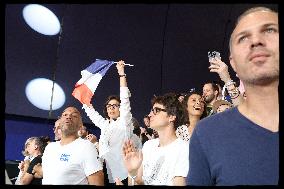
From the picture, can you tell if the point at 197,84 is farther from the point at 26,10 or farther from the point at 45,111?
the point at 26,10

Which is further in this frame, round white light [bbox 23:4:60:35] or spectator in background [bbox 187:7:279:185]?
round white light [bbox 23:4:60:35]

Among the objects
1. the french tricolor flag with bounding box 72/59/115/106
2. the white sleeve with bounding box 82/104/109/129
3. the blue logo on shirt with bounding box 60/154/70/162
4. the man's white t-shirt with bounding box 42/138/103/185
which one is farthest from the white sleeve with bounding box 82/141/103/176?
the french tricolor flag with bounding box 72/59/115/106

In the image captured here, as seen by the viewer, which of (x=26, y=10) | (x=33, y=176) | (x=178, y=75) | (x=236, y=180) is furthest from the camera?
(x=178, y=75)

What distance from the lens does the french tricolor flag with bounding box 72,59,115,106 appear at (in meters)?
4.64

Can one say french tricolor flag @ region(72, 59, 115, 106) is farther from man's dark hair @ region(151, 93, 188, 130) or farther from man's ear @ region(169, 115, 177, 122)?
man's ear @ region(169, 115, 177, 122)

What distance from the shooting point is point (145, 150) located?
278cm

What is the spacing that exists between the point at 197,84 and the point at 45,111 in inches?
95.8

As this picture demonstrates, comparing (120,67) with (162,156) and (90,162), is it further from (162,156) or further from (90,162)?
(162,156)

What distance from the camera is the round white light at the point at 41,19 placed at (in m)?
6.50

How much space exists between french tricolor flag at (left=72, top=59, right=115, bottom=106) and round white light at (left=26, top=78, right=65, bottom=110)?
183 cm


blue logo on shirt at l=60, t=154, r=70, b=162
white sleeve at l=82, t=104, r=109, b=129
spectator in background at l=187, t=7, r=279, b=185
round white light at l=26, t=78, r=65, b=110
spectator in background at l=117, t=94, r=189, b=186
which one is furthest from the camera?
round white light at l=26, t=78, r=65, b=110

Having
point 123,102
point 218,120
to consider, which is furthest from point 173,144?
point 218,120

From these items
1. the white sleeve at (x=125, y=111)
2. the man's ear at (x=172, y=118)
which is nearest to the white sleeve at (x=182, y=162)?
the man's ear at (x=172, y=118)

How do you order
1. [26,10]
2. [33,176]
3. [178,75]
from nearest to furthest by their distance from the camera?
[33,176], [26,10], [178,75]
